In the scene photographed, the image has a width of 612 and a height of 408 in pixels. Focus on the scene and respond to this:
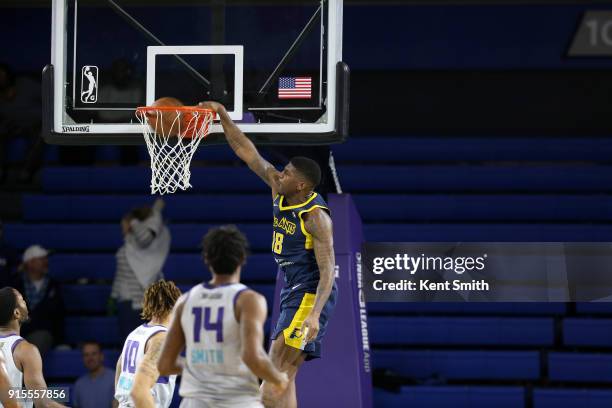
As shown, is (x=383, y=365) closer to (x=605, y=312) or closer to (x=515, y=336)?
(x=515, y=336)

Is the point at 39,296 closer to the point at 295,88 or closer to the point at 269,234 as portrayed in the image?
the point at 269,234

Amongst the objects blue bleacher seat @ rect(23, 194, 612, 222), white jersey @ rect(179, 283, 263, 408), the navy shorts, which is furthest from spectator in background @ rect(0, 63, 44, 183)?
white jersey @ rect(179, 283, 263, 408)

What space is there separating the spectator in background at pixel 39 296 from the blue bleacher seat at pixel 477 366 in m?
2.84

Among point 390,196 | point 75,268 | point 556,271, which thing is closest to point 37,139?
point 75,268

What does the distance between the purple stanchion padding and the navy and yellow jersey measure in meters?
1.33

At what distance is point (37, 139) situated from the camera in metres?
12.4

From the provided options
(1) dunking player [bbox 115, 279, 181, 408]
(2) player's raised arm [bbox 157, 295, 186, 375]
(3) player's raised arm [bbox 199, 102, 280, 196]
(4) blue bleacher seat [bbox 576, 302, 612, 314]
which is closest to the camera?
(2) player's raised arm [bbox 157, 295, 186, 375]

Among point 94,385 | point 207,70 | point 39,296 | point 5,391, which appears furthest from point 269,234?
point 5,391

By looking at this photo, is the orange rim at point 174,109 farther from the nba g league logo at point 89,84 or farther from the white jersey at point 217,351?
the white jersey at point 217,351

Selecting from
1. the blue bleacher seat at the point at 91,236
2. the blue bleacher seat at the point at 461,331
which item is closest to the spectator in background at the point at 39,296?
the blue bleacher seat at the point at 91,236

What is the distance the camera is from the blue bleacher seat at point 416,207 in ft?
37.2

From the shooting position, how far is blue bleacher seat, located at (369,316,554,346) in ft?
34.4

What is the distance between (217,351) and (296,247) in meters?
1.84

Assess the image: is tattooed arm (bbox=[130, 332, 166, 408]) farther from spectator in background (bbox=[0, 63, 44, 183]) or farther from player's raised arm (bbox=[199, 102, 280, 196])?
spectator in background (bbox=[0, 63, 44, 183])
